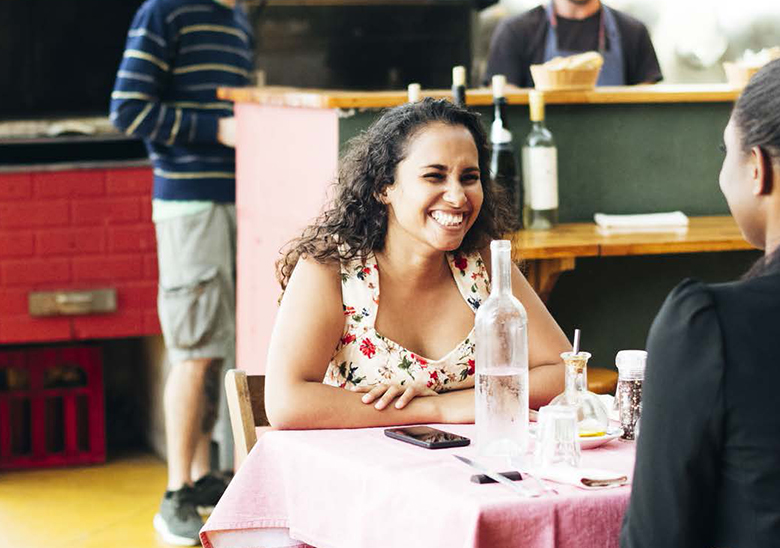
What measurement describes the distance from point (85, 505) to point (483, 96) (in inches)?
81.6

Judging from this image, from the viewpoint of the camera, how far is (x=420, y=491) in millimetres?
1887

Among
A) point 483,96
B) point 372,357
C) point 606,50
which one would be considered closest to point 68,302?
point 483,96

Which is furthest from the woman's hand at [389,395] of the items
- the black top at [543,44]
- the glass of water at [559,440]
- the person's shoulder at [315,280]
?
the black top at [543,44]

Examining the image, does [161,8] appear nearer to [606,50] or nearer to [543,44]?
[543,44]

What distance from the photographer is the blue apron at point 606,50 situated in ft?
15.5

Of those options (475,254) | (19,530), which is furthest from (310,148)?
(19,530)

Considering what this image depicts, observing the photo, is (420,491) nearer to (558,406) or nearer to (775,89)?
(558,406)

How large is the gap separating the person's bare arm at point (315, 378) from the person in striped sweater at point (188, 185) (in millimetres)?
1768

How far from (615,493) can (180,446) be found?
105 inches

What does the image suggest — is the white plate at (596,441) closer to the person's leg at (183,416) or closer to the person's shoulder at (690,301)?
the person's shoulder at (690,301)

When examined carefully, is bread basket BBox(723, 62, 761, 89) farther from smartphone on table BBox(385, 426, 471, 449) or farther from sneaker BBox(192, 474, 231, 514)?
smartphone on table BBox(385, 426, 471, 449)

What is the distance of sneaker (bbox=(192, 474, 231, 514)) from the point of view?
14.3 feet

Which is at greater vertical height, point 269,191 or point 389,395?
point 269,191

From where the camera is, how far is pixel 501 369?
2.15 m
